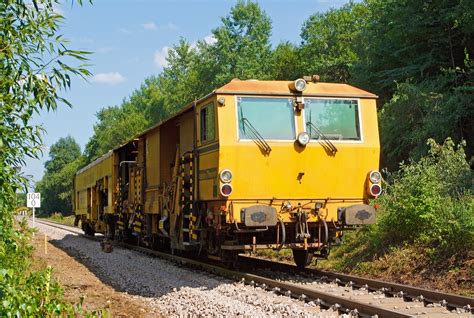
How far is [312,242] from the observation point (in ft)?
36.2

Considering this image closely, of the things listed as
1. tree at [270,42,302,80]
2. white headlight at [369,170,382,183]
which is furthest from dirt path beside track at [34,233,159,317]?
tree at [270,42,302,80]

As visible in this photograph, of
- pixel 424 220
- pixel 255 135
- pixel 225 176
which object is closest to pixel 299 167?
pixel 255 135

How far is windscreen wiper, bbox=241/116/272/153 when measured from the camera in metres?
10.6

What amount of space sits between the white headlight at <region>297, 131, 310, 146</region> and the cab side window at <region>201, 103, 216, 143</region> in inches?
60.9

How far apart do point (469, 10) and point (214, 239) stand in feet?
40.4

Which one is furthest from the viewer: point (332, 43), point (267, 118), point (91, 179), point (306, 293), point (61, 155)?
point (61, 155)

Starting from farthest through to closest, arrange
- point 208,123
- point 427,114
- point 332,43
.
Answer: point 332,43 → point 427,114 → point 208,123

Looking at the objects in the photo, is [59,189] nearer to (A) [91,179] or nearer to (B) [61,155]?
(B) [61,155]

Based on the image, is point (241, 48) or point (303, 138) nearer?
point (303, 138)

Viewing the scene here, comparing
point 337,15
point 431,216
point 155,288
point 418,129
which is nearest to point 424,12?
point 418,129

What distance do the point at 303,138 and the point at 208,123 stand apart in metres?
1.80

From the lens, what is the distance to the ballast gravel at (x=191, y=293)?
26.6ft

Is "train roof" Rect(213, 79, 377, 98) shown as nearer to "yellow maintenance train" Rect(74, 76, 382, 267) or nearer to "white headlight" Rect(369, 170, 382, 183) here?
"yellow maintenance train" Rect(74, 76, 382, 267)

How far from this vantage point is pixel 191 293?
977cm
